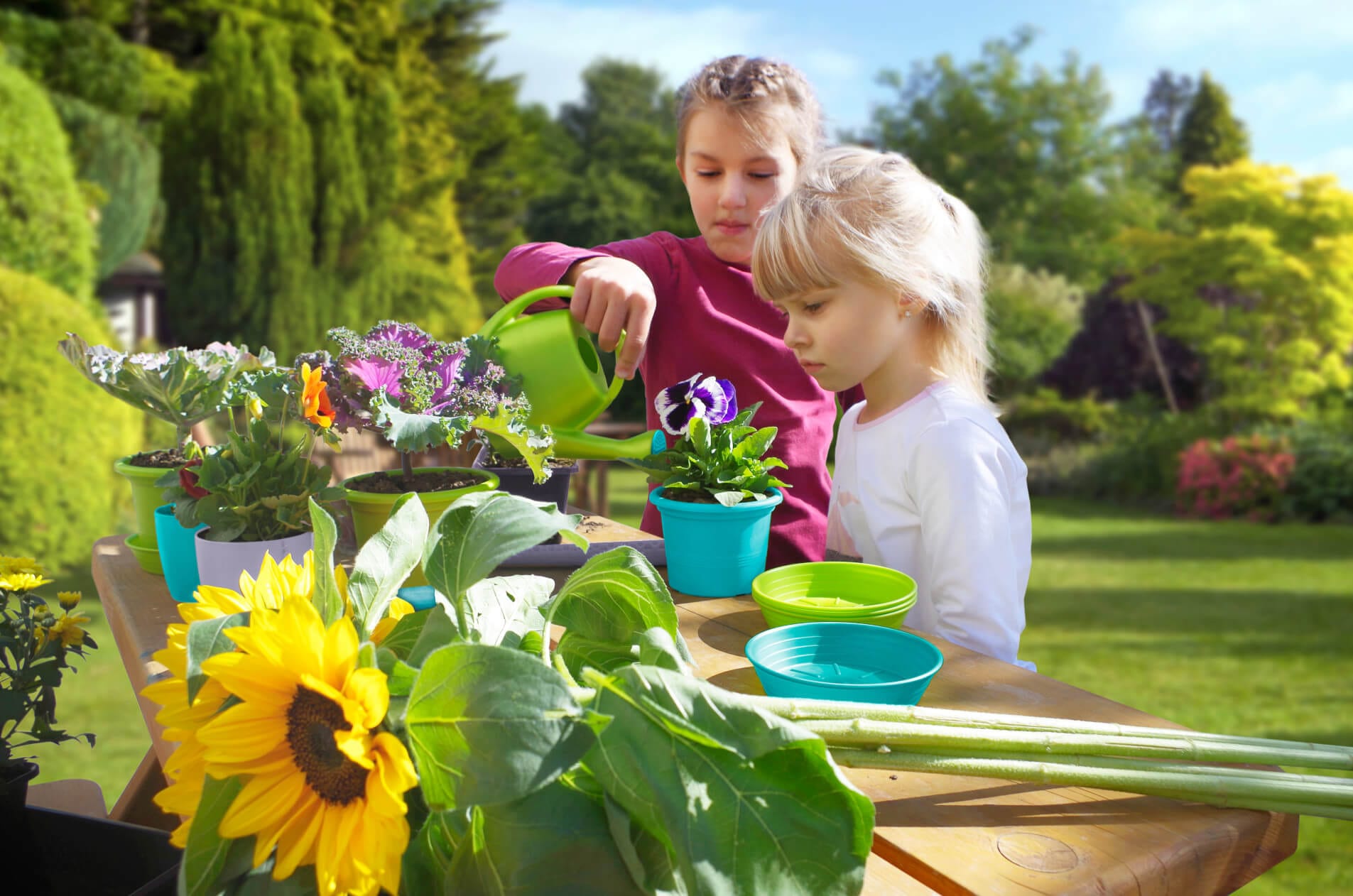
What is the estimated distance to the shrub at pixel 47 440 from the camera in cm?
592

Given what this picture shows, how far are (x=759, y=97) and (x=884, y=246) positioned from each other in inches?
22.7

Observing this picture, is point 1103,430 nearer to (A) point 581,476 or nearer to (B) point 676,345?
(A) point 581,476

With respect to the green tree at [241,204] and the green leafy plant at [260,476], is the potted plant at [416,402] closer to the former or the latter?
the green leafy plant at [260,476]

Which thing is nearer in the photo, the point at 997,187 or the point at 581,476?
the point at 581,476

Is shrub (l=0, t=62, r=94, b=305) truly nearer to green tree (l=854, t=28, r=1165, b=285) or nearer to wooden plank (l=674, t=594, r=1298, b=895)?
wooden plank (l=674, t=594, r=1298, b=895)

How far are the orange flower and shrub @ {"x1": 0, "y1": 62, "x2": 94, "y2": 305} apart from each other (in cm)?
738

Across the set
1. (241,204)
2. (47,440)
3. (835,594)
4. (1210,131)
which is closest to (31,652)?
(835,594)

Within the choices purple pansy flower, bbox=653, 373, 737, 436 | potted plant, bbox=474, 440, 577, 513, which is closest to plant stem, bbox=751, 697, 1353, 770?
purple pansy flower, bbox=653, 373, 737, 436

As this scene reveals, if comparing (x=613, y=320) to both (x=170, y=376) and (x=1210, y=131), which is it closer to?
(x=170, y=376)

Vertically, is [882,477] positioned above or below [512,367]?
below

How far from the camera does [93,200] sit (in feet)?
33.7

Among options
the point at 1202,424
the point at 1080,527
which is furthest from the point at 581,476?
the point at 1202,424

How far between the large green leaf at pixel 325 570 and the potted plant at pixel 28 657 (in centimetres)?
55

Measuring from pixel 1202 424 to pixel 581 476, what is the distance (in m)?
8.70
